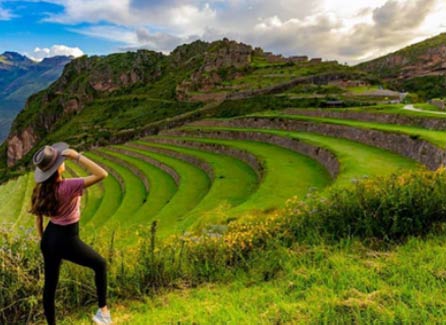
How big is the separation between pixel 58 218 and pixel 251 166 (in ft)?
54.4

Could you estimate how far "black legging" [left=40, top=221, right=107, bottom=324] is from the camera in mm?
3895

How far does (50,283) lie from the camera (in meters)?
3.97

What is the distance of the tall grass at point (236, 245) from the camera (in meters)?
4.52

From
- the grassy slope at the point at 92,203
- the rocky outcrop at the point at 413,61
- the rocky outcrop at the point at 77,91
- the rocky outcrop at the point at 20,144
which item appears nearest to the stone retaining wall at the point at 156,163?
the grassy slope at the point at 92,203

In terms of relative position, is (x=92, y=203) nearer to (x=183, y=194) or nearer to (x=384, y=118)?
(x=183, y=194)

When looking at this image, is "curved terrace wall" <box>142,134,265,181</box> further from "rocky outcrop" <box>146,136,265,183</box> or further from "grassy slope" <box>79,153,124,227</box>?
"grassy slope" <box>79,153,124,227</box>

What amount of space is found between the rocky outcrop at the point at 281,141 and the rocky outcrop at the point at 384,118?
5170 millimetres

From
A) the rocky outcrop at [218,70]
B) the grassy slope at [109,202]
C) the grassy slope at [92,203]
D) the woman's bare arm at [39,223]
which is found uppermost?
the rocky outcrop at [218,70]

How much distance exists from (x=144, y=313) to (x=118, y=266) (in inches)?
37.2

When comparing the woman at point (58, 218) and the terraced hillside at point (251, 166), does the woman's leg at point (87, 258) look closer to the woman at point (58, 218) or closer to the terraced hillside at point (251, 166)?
the woman at point (58, 218)

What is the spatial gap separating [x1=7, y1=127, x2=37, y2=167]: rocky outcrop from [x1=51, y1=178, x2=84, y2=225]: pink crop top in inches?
4867

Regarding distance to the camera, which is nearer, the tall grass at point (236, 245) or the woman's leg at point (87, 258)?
the woman's leg at point (87, 258)

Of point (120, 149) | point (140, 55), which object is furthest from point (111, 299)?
point (140, 55)

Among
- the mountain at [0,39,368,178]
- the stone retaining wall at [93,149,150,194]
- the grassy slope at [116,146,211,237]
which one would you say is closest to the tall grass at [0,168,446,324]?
the grassy slope at [116,146,211,237]
